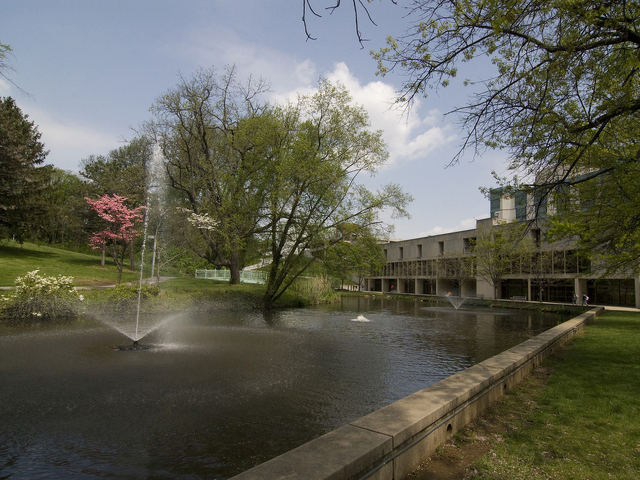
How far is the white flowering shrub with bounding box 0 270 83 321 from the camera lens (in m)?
14.2

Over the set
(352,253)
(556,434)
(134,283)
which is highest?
(352,253)

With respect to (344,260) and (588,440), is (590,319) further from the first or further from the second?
(588,440)

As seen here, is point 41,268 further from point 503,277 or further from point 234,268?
point 503,277

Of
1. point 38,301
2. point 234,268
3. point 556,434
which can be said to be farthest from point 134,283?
point 556,434

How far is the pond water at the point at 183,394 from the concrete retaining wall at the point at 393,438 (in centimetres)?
132

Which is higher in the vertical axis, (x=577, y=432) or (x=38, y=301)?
(x=38, y=301)

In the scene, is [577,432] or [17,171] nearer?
[577,432]

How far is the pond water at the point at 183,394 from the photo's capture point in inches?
165

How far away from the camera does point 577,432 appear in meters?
4.38

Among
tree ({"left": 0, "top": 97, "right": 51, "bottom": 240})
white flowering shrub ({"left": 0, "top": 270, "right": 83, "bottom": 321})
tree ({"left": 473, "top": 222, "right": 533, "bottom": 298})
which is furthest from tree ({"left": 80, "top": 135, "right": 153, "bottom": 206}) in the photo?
tree ({"left": 473, "top": 222, "right": 533, "bottom": 298})

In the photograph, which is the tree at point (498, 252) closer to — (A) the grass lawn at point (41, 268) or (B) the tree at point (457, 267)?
(B) the tree at point (457, 267)

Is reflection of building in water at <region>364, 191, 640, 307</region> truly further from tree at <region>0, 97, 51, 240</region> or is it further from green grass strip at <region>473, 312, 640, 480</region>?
tree at <region>0, 97, 51, 240</region>

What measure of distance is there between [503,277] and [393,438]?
42874mm

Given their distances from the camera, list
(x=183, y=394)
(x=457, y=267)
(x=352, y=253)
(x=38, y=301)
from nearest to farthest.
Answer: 1. (x=183, y=394)
2. (x=38, y=301)
3. (x=352, y=253)
4. (x=457, y=267)
